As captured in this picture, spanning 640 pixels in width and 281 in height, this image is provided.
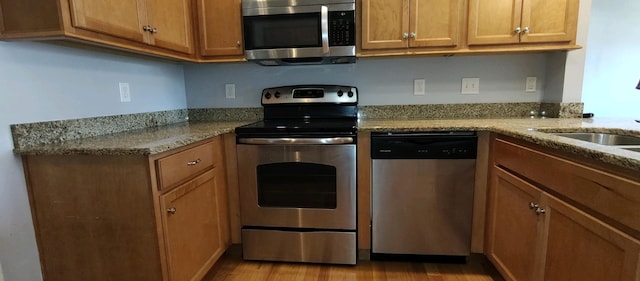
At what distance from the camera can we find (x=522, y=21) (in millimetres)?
1879

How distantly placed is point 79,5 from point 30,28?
0.19 meters

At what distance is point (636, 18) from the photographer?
2.54 m

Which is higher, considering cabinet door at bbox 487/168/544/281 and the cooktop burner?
the cooktop burner

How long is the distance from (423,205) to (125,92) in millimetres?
1843

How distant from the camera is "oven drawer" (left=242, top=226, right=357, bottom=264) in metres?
1.90

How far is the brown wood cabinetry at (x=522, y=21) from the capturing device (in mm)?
1850

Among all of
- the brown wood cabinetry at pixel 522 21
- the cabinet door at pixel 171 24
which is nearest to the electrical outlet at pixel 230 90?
the cabinet door at pixel 171 24

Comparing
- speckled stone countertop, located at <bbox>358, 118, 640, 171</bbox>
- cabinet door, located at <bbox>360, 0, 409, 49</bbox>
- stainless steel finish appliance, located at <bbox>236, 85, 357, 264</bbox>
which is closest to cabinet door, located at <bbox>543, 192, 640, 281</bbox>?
speckled stone countertop, located at <bbox>358, 118, 640, 171</bbox>

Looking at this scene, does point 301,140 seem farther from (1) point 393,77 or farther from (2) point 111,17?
(2) point 111,17

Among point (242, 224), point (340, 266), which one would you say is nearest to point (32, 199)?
point (242, 224)

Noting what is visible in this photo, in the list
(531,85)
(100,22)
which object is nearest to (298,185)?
(100,22)

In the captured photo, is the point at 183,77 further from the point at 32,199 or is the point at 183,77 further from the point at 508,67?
the point at 508,67

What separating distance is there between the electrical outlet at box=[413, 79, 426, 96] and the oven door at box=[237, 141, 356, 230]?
0.81 meters

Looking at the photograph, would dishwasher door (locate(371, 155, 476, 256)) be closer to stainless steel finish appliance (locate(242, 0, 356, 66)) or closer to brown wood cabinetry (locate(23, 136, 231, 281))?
stainless steel finish appliance (locate(242, 0, 356, 66))
